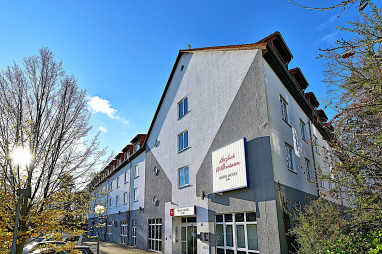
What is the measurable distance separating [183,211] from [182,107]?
7.56 m

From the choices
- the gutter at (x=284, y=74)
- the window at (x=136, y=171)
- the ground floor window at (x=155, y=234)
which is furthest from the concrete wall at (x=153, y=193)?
the gutter at (x=284, y=74)

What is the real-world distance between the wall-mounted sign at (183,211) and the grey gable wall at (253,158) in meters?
1.66

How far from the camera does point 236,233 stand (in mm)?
12180

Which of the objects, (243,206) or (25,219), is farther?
(243,206)

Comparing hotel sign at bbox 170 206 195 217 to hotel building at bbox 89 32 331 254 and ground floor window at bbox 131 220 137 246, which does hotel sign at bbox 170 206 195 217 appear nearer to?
hotel building at bbox 89 32 331 254

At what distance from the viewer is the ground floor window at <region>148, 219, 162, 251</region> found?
19875 mm

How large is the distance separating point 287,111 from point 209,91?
189 inches

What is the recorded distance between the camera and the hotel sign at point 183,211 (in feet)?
50.8

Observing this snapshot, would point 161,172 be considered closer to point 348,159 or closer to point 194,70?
point 194,70

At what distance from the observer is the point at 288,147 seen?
13898mm

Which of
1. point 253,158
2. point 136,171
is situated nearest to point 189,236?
point 253,158

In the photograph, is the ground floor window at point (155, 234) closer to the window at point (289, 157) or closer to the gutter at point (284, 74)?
the window at point (289, 157)

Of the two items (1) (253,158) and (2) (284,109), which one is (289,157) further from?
(1) (253,158)

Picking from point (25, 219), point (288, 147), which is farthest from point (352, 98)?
point (288, 147)
